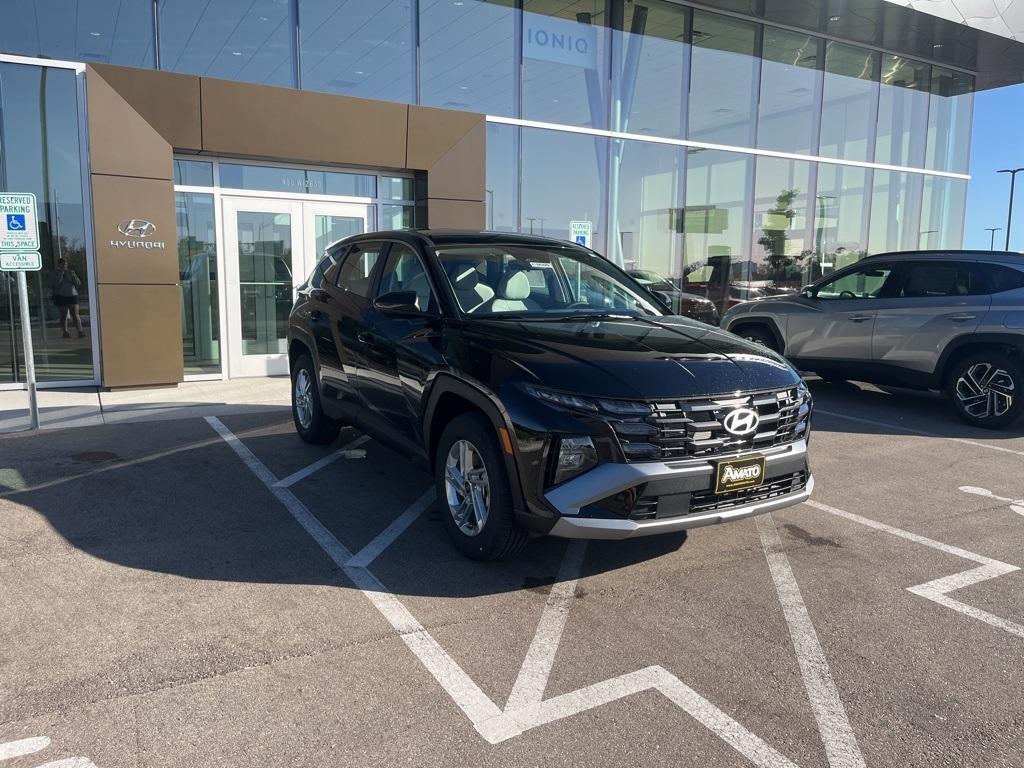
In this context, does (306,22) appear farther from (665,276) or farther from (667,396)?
(667,396)

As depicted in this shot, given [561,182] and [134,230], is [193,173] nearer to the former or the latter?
[134,230]

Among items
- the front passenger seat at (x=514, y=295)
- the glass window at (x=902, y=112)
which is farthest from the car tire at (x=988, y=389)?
the glass window at (x=902, y=112)

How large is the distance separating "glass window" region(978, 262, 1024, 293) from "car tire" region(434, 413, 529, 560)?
6.52m

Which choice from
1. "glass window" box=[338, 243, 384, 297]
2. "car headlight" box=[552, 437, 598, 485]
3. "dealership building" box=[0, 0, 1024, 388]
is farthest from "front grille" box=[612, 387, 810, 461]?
"dealership building" box=[0, 0, 1024, 388]

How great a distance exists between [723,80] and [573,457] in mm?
13375

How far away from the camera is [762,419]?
3877 millimetres

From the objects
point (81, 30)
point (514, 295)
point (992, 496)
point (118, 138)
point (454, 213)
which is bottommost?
point (992, 496)

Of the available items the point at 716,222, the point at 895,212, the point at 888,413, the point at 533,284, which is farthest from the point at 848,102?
the point at 533,284

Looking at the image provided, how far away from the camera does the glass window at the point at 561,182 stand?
12719mm

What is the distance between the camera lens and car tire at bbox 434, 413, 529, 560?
151 inches

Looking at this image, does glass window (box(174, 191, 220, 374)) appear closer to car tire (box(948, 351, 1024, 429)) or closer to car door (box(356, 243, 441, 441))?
car door (box(356, 243, 441, 441))

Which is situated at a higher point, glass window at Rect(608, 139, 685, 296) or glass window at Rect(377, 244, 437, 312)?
glass window at Rect(608, 139, 685, 296)

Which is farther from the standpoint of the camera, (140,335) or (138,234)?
(140,335)

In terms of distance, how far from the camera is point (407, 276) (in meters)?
5.19
